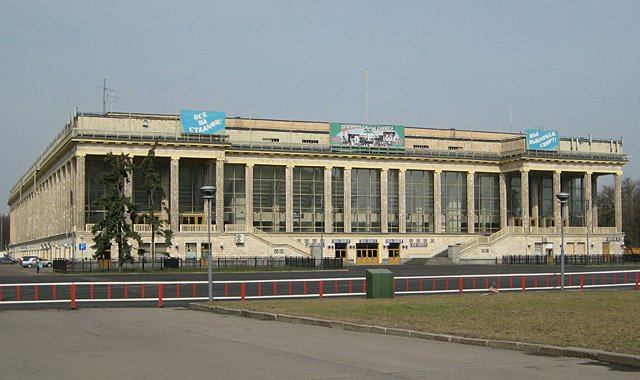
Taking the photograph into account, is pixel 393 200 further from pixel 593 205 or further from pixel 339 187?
pixel 593 205

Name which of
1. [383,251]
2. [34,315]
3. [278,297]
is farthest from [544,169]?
[34,315]

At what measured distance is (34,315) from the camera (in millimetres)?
29500

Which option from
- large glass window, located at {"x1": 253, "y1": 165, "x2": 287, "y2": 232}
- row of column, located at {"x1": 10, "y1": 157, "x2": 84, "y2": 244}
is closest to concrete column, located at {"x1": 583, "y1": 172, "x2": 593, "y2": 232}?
large glass window, located at {"x1": 253, "y1": 165, "x2": 287, "y2": 232}

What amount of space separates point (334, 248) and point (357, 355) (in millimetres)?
83734

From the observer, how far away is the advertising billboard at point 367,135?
4055 inches

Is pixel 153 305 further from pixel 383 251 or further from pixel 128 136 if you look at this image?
pixel 383 251

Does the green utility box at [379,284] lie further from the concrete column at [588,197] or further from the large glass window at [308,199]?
the concrete column at [588,197]

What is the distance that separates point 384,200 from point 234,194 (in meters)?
19.7

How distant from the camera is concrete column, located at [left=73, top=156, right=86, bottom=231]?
87.6 m

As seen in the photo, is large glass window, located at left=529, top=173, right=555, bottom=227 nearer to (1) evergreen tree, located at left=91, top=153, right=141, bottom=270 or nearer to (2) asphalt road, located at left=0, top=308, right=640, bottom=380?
(1) evergreen tree, located at left=91, top=153, right=141, bottom=270

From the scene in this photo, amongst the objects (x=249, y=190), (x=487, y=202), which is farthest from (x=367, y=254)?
(x=487, y=202)

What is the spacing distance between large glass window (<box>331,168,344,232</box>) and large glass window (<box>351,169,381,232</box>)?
1.44 m

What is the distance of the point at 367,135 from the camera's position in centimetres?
10394

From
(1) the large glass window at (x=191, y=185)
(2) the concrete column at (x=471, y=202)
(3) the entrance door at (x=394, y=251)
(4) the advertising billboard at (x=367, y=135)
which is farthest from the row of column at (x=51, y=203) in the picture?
(2) the concrete column at (x=471, y=202)
